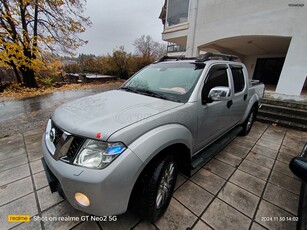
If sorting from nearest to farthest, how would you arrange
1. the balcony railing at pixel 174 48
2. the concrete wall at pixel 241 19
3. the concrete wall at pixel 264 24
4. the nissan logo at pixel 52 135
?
the nissan logo at pixel 52 135
the concrete wall at pixel 264 24
the concrete wall at pixel 241 19
the balcony railing at pixel 174 48

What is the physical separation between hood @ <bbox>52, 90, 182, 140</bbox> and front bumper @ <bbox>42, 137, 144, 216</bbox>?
0.83 feet

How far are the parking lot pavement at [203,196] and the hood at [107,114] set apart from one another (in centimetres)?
106

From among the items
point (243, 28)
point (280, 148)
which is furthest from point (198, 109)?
point (243, 28)

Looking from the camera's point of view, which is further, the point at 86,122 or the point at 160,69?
the point at 160,69

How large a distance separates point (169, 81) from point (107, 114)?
113 centimetres

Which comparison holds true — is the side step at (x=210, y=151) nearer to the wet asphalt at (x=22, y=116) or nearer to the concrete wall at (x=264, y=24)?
the wet asphalt at (x=22, y=116)

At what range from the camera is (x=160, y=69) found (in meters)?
2.53

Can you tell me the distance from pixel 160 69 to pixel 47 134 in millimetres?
1877

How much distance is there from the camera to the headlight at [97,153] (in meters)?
1.15

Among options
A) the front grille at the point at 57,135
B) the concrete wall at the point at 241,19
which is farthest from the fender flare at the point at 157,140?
the concrete wall at the point at 241,19

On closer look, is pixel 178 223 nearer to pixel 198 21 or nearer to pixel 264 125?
pixel 264 125

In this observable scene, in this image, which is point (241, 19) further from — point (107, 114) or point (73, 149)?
point (73, 149)

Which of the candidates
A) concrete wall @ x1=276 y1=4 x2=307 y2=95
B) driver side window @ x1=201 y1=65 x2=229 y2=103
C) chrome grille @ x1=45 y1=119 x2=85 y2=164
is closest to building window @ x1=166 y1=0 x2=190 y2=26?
concrete wall @ x1=276 y1=4 x2=307 y2=95

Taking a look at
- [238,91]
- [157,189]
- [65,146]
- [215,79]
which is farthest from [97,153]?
[238,91]
